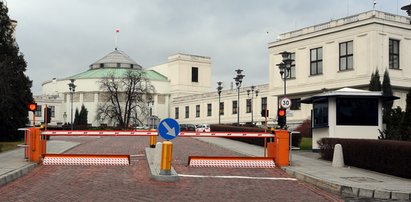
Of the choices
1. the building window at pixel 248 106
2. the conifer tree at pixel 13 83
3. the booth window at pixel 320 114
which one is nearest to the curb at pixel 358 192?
the booth window at pixel 320 114

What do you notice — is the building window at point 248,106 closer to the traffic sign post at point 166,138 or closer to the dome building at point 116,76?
the dome building at point 116,76

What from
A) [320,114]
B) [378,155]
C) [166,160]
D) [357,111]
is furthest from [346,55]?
[166,160]

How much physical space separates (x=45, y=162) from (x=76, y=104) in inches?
4246

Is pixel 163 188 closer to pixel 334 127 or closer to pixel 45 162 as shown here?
pixel 45 162

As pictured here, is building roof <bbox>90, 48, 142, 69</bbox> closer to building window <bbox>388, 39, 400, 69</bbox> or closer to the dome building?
the dome building

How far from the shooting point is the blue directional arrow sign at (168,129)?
1469 cm

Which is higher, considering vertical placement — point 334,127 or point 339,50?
point 339,50

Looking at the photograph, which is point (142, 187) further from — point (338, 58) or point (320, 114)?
point (338, 58)

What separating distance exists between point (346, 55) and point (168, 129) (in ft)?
144

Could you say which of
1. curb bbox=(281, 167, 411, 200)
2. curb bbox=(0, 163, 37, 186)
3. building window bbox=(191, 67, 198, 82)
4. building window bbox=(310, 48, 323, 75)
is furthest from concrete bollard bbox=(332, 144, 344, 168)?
building window bbox=(191, 67, 198, 82)

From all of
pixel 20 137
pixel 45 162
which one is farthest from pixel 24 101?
pixel 45 162

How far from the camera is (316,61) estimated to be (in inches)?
2338

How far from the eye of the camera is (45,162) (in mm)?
18141

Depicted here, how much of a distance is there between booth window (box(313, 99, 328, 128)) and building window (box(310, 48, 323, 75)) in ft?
109
